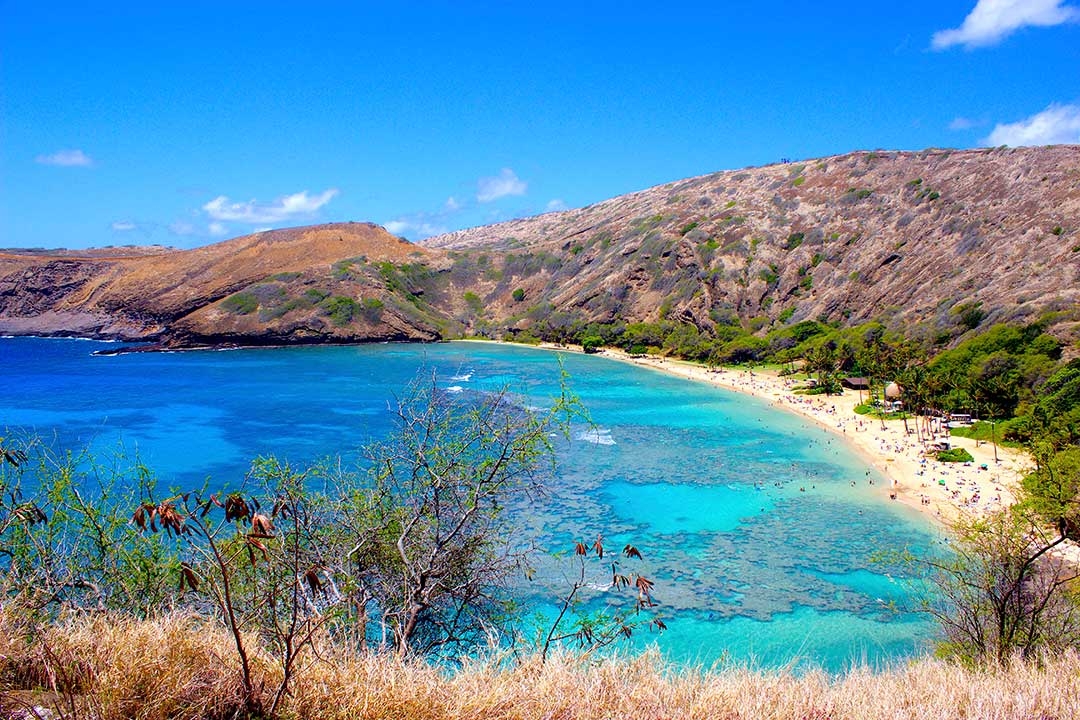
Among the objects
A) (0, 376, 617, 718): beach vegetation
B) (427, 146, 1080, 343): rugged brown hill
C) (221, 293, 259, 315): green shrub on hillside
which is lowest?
(0, 376, 617, 718): beach vegetation

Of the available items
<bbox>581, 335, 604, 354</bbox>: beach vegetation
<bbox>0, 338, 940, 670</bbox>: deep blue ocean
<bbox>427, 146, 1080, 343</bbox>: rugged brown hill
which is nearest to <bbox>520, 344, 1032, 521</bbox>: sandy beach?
<bbox>0, 338, 940, 670</bbox>: deep blue ocean

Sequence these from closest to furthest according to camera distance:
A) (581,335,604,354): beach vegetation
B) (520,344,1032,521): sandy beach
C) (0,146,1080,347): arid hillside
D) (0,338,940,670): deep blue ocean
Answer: (0,338,940,670): deep blue ocean
(520,344,1032,521): sandy beach
(0,146,1080,347): arid hillside
(581,335,604,354): beach vegetation

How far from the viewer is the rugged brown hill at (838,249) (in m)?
77.2

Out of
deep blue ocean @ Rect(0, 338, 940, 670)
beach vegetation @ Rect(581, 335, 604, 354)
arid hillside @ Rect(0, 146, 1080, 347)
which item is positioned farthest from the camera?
beach vegetation @ Rect(581, 335, 604, 354)

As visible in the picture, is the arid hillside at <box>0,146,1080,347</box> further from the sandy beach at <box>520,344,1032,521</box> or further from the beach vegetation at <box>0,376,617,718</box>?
the beach vegetation at <box>0,376,617,718</box>

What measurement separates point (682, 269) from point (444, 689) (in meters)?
114

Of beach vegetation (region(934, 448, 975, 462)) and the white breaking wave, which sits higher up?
beach vegetation (region(934, 448, 975, 462))

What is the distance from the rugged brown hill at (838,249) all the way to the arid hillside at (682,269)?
0.32m

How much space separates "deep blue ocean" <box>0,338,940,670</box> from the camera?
24.1 metres

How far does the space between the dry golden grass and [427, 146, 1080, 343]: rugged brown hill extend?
63358 mm

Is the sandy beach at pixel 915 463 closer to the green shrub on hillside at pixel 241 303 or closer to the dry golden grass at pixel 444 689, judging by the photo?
the dry golden grass at pixel 444 689

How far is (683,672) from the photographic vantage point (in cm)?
959

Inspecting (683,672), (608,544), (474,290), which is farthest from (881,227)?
(683,672)

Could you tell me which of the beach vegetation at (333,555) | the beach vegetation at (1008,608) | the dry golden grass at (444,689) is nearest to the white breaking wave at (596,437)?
the beach vegetation at (333,555)
